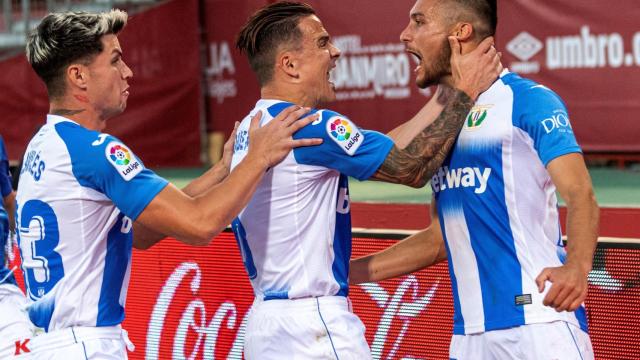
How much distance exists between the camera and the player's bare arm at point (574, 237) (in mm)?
3201

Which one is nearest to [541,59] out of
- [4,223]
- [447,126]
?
[4,223]

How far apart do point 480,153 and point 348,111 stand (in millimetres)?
8732

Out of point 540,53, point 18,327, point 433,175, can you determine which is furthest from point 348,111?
point 433,175

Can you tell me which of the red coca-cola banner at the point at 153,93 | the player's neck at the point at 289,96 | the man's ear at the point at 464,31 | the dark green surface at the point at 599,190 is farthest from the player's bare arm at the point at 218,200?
the red coca-cola banner at the point at 153,93

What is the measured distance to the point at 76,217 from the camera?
3.56 m

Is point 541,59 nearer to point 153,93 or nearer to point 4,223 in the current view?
point 153,93

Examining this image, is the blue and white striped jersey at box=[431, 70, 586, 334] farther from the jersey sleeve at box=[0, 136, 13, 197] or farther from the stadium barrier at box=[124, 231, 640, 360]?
the jersey sleeve at box=[0, 136, 13, 197]

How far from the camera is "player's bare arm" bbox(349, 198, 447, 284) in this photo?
13.6ft

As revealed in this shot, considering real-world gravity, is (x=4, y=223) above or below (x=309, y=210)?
below

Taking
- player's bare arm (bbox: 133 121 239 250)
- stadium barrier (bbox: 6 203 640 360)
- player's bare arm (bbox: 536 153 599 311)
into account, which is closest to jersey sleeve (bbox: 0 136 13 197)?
stadium barrier (bbox: 6 203 640 360)

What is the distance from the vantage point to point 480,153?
355 centimetres

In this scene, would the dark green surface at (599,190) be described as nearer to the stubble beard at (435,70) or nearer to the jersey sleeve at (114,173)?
the stubble beard at (435,70)

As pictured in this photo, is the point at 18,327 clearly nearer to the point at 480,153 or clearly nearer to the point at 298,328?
the point at 298,328

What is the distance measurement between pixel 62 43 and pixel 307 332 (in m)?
1.31
